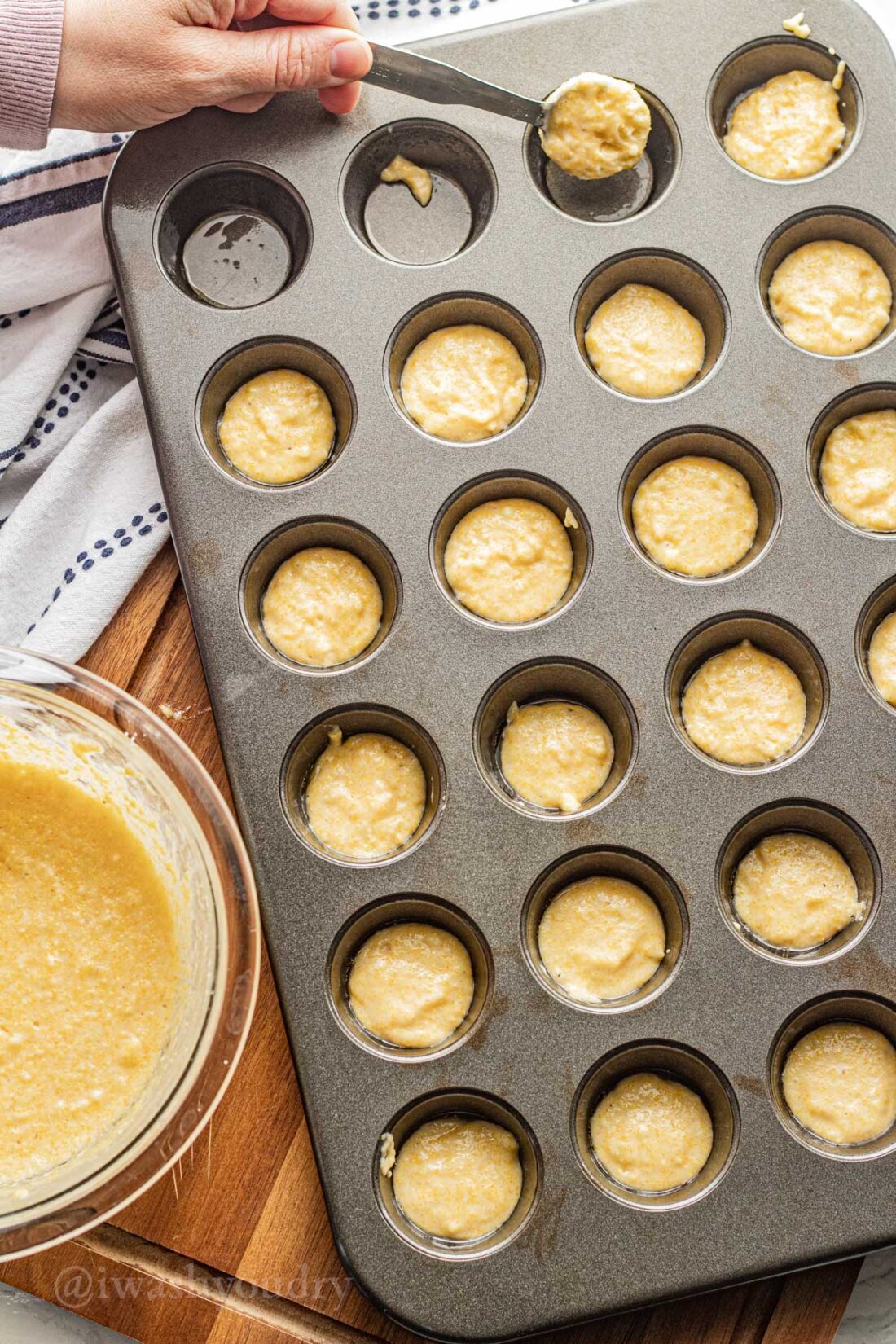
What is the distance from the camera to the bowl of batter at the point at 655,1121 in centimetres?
200

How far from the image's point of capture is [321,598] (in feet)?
7.25

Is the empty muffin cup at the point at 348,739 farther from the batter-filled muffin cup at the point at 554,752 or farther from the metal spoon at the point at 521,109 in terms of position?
the metal spoon at the point at 521,109

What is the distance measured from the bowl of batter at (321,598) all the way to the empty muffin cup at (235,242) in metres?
0.51

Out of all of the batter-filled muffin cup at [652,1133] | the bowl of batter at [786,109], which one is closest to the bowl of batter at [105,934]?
the batter-filled muffin cup at [652,1133]

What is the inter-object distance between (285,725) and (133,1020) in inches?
21.6

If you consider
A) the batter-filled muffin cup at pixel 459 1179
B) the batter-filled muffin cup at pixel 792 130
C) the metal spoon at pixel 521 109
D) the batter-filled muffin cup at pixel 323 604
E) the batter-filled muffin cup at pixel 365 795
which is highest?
the batter-filled muffin cup at pixel 792 130

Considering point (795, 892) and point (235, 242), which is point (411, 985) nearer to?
point (795, 892)

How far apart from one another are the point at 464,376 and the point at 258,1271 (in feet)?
5.62

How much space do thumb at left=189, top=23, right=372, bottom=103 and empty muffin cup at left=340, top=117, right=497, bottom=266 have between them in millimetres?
201

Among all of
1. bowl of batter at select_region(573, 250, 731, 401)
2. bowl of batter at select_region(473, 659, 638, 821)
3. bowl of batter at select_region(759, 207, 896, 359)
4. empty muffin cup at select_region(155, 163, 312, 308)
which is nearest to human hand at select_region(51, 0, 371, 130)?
empty muffin cup at select_region(155, 163, 312, 308)

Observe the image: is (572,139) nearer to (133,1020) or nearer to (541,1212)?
(133,1020)

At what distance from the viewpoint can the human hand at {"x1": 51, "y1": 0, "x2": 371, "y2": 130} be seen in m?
2.05

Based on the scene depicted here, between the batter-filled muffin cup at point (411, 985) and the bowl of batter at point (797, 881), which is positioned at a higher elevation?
the bowl of batter at point (797, 881)

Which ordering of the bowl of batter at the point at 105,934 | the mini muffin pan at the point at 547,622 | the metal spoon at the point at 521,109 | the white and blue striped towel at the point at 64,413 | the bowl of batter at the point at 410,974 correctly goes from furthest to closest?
the white and blue striped towel at the point at 64,413 → the metal spoon at the point at 521,109 → the bowl of batter at the point at 410,974 → the mini muffin pan at the point at 547,622 → the bowl of batter at the point at 105,934
